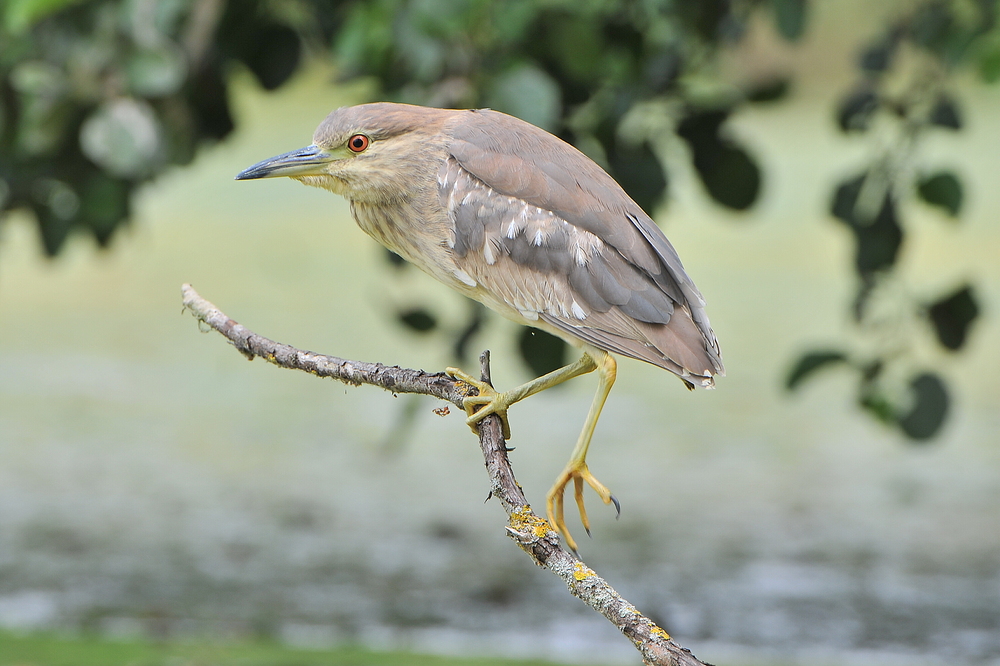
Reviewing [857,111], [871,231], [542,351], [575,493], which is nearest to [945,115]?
[857,111]

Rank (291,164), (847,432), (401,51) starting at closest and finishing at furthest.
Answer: (291,164)
(401,51)
(847,432)

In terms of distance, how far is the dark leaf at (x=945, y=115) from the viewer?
2.31 metres

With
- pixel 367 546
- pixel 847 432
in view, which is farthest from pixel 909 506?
pixel 367 546

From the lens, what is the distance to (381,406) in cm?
523

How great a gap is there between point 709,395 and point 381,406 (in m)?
1.55

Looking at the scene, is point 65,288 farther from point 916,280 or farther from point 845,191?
point 845,191

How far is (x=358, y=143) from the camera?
1.31 metres

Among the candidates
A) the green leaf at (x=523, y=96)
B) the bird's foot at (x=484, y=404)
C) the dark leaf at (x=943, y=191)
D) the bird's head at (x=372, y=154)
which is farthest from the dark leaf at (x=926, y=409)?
the bird's head at (x=372, y=154)

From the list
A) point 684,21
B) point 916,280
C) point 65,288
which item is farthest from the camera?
point 65,288

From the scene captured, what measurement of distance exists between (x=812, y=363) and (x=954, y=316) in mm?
306

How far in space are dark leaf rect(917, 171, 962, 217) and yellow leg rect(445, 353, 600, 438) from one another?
46.8 inches

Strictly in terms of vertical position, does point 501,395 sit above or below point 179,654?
below

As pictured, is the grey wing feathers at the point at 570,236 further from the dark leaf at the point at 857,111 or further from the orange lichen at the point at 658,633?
the dark leaf at the point at 857,111

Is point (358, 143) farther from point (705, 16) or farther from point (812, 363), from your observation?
point (812, 363)
